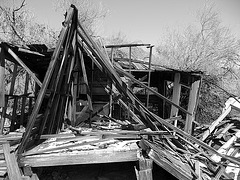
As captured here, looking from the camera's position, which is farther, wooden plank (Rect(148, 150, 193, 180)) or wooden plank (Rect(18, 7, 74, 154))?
wooden plank (Rect(148, 150, 193, 180))

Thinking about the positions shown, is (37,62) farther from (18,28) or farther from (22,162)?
(18,28)

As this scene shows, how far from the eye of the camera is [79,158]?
145 inches

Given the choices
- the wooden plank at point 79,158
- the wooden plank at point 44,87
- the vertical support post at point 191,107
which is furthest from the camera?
the vertical support post at point 191,107

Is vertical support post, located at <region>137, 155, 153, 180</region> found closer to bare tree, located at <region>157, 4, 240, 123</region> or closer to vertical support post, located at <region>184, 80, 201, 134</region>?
vertical support post, located at <region>184, 80, 201, 134</region>

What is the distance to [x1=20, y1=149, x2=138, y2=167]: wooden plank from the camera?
140 inches

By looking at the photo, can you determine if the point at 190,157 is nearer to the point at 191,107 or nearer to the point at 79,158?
the point at 79,158

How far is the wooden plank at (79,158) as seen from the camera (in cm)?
355

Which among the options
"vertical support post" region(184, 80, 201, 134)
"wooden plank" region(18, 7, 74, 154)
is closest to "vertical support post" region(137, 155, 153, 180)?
"wooden plank" region(18, 7, 74, 154)

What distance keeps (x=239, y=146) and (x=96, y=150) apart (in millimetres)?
5671

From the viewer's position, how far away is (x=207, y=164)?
4676 mm

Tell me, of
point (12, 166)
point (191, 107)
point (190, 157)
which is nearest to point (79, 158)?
point (12, 166)

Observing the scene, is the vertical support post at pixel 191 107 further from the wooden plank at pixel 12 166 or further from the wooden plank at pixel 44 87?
the wooden plank at pixel 12 166

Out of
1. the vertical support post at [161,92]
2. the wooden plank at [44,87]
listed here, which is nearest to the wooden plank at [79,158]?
the wooden plank at [44,87]

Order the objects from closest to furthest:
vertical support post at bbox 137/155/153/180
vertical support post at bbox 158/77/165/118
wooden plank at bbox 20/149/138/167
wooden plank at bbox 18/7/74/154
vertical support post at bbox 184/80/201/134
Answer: wooden plank at bbox 18/7/74/154, wooden plank at bbox 20/149/138/167, vertical support post at bbox 137/155/153/180, vertical support post at bbox 184/80/201/134, vertical support post at bbox 158/77/165/118
